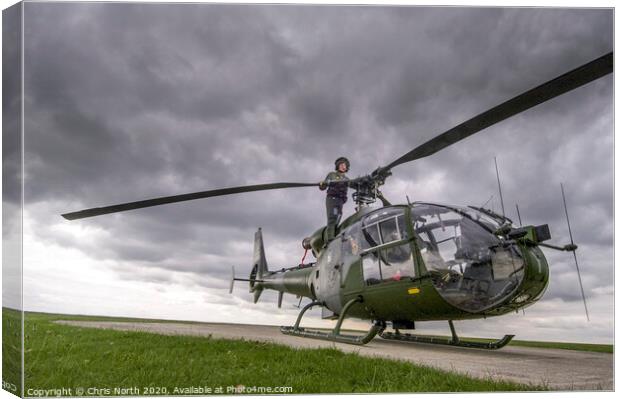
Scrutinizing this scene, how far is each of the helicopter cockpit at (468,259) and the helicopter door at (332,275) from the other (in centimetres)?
238

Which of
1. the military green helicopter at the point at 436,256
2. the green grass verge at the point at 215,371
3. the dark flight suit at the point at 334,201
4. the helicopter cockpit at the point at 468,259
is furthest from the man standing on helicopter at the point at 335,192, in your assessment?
the green grass verge at the point at 215,371

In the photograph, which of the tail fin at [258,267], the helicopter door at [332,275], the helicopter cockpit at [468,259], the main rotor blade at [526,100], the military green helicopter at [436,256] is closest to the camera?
the main rotor blade at [526,100]

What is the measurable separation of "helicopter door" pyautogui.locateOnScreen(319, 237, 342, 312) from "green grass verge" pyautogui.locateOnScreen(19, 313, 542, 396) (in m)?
2.65

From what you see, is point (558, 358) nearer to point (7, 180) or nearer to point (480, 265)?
point (480, 265)

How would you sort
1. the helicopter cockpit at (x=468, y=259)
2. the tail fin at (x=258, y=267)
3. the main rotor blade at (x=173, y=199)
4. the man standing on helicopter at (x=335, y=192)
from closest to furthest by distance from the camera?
the helicopter cockpit at (x=468, y=259), the main rotor blade at (x=173, y=199), the man standing on helicopter at (x=335, y=192), the tail fin at (x=258, y=267)

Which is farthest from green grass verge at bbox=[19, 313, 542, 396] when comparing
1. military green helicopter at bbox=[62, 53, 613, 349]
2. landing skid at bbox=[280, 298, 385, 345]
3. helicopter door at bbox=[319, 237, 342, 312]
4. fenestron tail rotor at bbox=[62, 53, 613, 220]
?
helicopter door at bbox=[319, 237, 342, 312]

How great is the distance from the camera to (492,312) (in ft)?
22.2

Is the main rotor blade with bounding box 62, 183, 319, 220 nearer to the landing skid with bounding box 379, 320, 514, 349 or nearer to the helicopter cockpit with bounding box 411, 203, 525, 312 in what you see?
the helicopter cockpit with bounding box 411, 203, 525, 312

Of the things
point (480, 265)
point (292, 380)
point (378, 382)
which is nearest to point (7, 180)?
point (292, 380)

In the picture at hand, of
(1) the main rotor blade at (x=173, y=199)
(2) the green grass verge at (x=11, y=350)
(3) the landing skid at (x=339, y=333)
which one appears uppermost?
(1) the main rotor blade at (x=173, y=199)

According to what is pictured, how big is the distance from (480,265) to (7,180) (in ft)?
20.8

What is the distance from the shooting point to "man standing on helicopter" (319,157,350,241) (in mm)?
8602

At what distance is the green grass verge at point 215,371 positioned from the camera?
5.16m

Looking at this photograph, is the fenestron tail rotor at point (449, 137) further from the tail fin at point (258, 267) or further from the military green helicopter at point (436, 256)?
the tail fin at point (258, 267)
